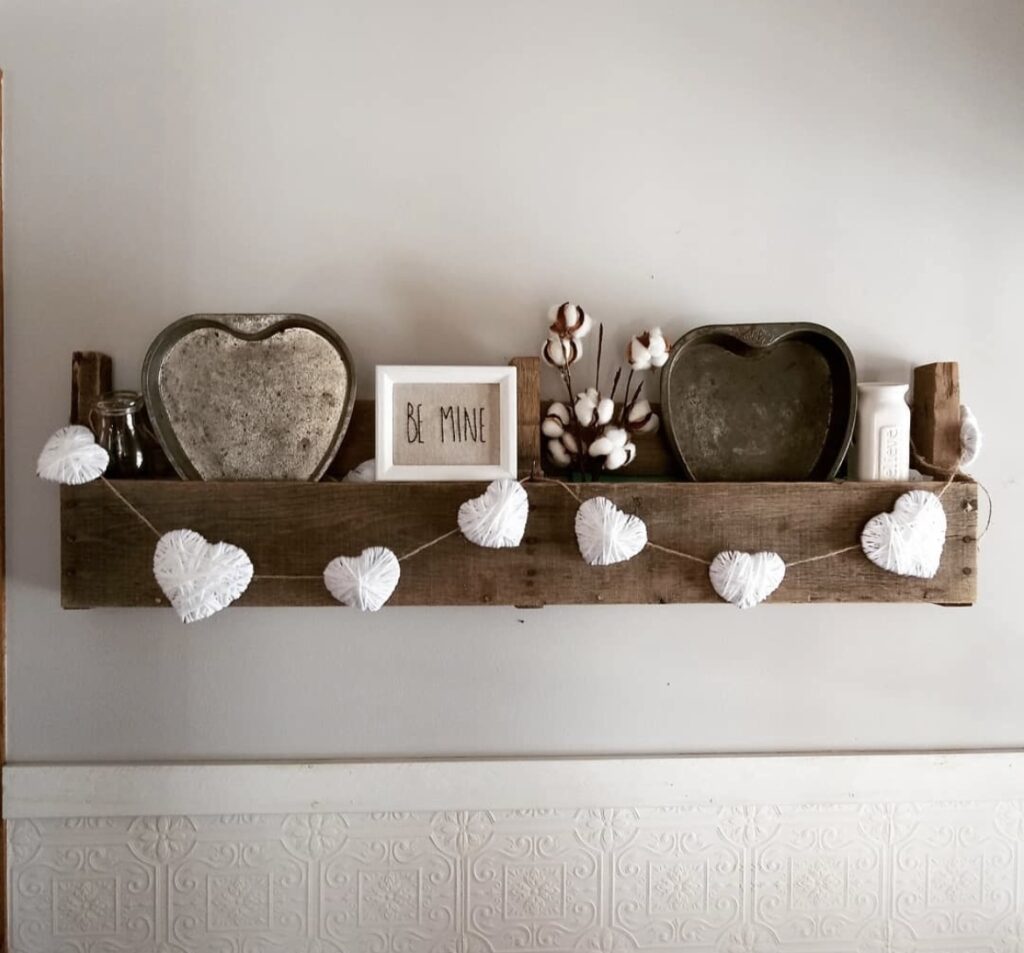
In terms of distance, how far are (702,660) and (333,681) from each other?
52 cm

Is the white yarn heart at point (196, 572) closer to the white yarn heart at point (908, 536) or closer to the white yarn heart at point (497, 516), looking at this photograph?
the white yarn heart at point (497, 516)

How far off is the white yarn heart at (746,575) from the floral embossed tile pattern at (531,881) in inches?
13.9

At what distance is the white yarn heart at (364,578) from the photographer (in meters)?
0.92

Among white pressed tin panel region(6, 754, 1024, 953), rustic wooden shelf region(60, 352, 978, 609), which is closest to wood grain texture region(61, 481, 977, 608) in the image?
rustic wooden shelf region(60, 352, 978, 609)

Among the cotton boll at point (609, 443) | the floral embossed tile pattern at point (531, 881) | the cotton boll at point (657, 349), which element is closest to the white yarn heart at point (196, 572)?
the floral embossed tile pattern at point (531, 881)

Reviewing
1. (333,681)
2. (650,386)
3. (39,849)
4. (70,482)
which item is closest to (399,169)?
(650,386)

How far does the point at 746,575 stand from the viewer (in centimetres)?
94

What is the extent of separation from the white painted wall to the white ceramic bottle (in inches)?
5.0

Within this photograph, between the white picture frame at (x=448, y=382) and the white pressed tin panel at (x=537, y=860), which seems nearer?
the white picture frame at (x=448, y=382)

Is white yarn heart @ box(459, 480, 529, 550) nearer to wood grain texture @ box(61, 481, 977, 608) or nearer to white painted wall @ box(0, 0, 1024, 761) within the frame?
wood grain texture @ box(61, 481, 977, 608)

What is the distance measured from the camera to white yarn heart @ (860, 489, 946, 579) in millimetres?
952

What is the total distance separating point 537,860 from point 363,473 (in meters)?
0.60

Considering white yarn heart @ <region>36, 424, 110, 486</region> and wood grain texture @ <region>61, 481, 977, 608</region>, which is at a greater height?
white yarn heart @ <region>36, 424, 110, 486</region>

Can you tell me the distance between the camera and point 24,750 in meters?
1.06
